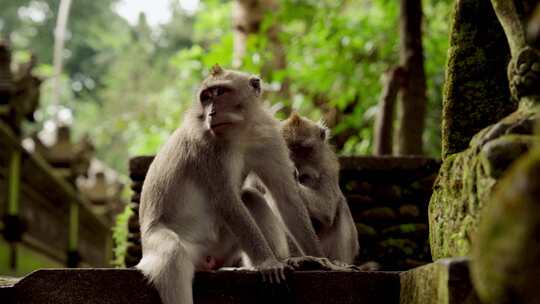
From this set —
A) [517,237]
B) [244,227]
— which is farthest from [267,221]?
[517,237]

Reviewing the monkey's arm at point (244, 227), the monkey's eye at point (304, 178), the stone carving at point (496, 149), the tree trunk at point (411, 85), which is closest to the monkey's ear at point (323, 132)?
the monkey's eye at point (304, 178)

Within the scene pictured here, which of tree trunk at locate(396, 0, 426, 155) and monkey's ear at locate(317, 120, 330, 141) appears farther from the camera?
tree trunk at locate(396, 0, 426, 155)

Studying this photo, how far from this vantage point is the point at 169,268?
4.12 m

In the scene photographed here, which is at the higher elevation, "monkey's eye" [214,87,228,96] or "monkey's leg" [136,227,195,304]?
"monkey's eye" [214,87,228,96]

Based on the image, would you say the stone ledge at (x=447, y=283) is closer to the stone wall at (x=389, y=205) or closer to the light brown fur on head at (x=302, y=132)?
the light brown fur on head at (x=302, y=132)

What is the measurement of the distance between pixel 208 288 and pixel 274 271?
328 mm

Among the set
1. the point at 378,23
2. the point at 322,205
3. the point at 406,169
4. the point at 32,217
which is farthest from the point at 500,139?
the point at 32,217

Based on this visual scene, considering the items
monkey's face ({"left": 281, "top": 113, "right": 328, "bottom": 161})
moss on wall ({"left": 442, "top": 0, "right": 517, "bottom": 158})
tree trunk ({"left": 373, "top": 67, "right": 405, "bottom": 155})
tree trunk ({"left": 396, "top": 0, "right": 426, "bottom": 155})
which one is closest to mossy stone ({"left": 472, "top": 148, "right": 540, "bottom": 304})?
moss on wall ({"left": 442, "top": 0, "right": 517, "bottom": 158})

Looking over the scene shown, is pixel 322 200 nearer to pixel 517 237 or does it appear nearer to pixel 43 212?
pixel 517 237

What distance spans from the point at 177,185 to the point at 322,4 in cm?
738

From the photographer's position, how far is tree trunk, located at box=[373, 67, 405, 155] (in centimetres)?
838

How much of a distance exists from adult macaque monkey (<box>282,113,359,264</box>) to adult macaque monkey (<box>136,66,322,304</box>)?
17.5 inches

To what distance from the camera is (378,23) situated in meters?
11.5

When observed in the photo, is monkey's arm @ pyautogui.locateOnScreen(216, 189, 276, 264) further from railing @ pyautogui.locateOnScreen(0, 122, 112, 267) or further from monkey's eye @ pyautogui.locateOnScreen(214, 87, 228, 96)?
railing @ pyautogui.locateOnScreen(0, 122, 112, 267)
